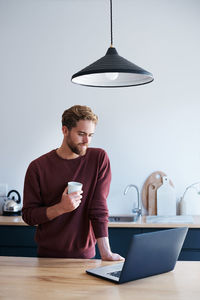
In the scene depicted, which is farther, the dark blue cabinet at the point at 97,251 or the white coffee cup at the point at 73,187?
the dark blue cabinet at the point at 97,251

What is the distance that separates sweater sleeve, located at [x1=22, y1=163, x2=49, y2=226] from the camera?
200 centimetres

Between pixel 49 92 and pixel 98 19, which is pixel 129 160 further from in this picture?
pixel 98 19

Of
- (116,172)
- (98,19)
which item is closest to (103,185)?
(116,172)

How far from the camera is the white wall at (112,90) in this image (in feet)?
12.0

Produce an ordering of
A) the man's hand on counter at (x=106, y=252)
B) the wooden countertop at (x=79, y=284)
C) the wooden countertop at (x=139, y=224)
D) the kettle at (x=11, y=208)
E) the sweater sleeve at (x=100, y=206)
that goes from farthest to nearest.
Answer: the kettle at (x=11, y=208)
the wooden countertop at (x=139, y=224)
the sweater sleeve at (x=100, y=206)
the man's hand on counter at (x=106, y=252)
the wooden countertop at (x=79, y=284)

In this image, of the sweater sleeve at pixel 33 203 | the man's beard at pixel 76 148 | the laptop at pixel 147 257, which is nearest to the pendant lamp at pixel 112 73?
the man's beard at pixel 76 148

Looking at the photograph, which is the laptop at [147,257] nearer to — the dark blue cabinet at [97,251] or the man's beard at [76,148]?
the man's beard at [76,148]

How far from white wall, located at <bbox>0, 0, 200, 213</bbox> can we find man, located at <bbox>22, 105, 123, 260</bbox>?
1512 millimetres

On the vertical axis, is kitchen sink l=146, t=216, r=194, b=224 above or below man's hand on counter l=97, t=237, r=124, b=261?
below

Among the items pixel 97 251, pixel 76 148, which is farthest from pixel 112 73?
pixel 97 251

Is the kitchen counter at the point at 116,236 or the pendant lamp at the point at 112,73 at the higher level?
the pendant lamp at the point at 112,73

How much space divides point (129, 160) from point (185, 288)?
222cm

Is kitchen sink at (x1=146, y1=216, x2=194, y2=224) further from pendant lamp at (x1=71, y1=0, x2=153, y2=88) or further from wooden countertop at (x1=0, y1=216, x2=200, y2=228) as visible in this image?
pendant lamp at (x1=71, y1=0, x2=153, y2=88)

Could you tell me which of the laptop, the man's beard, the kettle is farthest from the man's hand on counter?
the kettle
